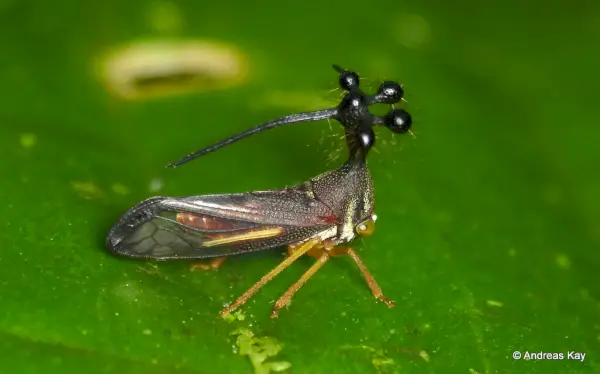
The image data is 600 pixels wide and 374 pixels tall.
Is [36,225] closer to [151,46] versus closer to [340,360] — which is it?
[340,360]

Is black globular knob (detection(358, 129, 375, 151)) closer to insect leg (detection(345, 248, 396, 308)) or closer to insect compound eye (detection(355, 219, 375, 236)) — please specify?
insect compound eye (detection(355, 219, 375, 236))

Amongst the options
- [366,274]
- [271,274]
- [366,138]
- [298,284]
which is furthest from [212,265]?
[366,138]

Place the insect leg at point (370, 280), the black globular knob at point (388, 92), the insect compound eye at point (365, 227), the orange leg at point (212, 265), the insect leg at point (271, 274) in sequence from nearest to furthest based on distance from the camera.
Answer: the insect leg at point (271, 274) → the insect leg at point (370, 280) → the orange leg at point (212, 265) → the black globular knob at point (388, 92) → the insect compound eye at point (365, 227)

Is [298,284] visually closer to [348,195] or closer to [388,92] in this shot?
[348,195]

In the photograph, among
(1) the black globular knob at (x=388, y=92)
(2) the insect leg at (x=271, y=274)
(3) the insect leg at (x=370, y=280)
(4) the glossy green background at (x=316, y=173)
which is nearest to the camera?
(4) the glossy green background at (x=316, y=173)

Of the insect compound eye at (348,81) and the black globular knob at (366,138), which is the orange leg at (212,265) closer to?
the black globular knob at (366,138)

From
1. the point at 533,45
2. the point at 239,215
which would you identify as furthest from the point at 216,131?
the point at 533,45

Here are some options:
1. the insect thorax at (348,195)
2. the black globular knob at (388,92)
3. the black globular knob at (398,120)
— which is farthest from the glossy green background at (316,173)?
the black globular knob at (398,120)
